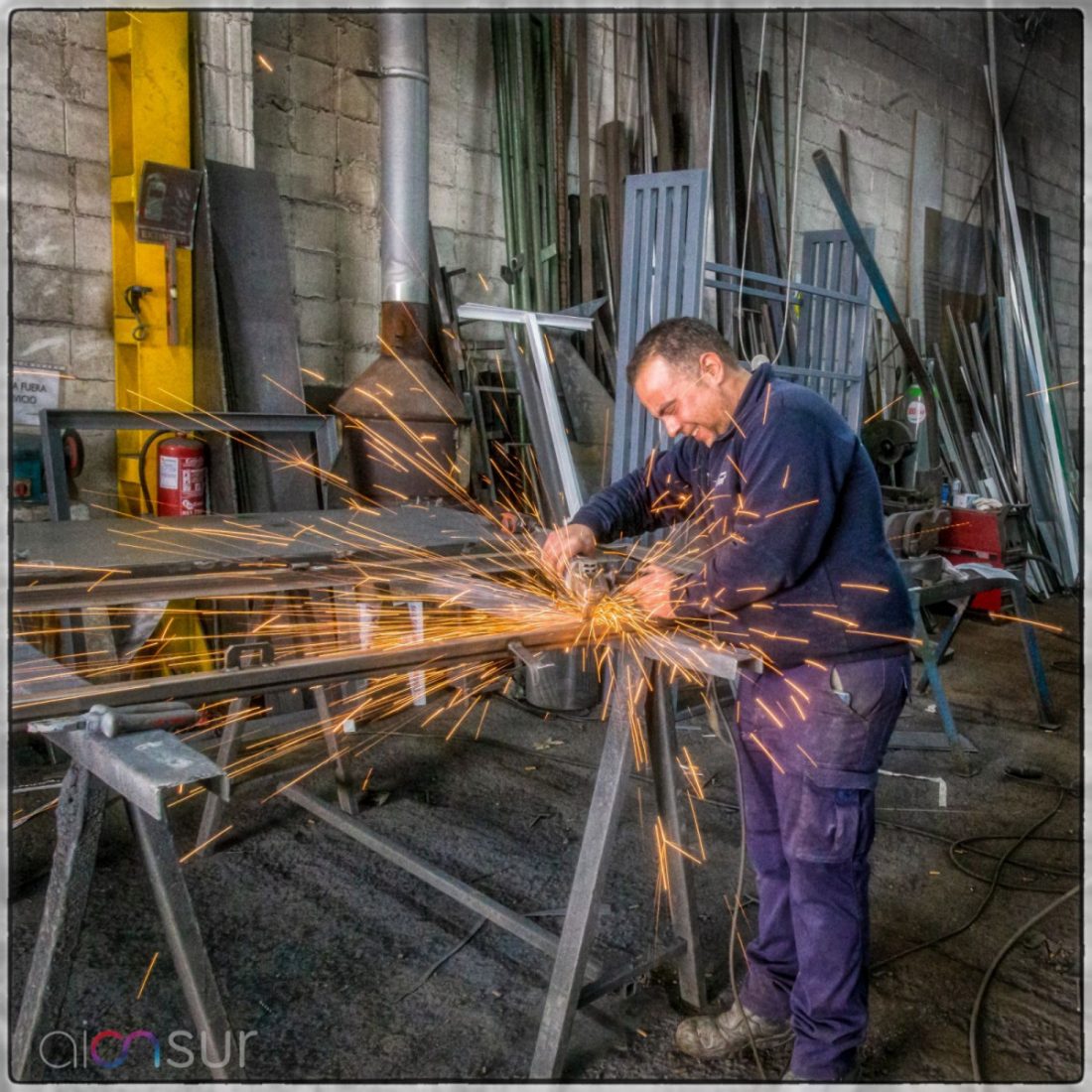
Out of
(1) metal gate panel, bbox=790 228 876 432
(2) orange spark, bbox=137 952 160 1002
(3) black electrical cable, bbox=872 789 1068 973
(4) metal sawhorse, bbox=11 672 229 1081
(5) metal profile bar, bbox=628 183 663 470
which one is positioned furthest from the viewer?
(1) metal gate panel, bbox=790 228 876 432

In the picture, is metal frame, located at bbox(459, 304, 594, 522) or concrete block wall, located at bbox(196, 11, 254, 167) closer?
concrete block wall, located at bbox(196, 11, 254, 167)

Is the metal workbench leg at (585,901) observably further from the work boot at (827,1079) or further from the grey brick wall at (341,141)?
the grey brick wall at (341,141)

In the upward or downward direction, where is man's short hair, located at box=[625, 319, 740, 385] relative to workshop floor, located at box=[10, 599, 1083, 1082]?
upward

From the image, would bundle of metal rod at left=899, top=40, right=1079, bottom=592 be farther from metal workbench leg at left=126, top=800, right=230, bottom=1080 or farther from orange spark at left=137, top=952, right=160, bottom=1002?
metal workbench leg at left=126, top=800, right=230, bottom=1080

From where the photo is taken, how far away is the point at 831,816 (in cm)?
197

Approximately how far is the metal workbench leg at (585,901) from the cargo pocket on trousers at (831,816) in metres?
0.37

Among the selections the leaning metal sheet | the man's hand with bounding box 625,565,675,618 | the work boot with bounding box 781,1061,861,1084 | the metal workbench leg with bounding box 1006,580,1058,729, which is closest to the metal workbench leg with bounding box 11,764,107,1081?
the leaning metal sheet

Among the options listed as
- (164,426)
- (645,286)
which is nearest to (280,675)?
(164,426)

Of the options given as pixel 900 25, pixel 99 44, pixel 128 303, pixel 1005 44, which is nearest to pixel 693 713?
pixel 128 303

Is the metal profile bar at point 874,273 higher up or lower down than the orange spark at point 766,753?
higher up

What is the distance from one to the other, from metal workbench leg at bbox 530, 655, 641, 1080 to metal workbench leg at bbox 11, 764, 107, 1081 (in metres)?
0.97

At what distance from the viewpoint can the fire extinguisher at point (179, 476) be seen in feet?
13.1

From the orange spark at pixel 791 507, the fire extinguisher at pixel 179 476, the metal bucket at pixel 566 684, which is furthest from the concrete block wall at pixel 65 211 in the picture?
the orange spark at pixel 791 507

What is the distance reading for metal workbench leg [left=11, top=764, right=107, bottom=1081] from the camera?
4.99 feet
